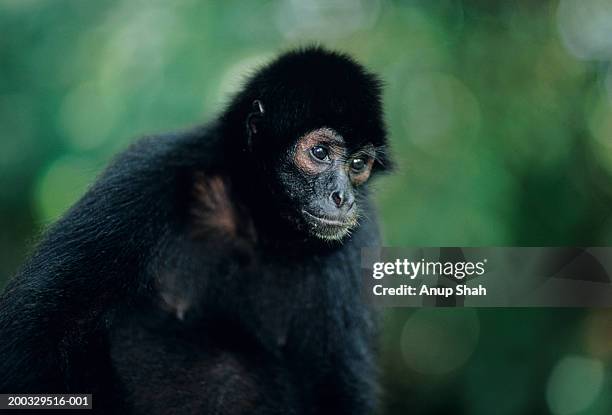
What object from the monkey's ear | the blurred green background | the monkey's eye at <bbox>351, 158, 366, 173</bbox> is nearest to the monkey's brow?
the monkey's eye at <bbox>351, 158, 366, 173</bbox>

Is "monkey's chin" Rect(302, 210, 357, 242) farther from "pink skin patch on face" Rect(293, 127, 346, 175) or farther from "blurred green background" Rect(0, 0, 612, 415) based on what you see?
"blurred green background" Rect(0, 0, 612, 415)

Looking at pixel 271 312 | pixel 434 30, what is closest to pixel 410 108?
pixel 434 30

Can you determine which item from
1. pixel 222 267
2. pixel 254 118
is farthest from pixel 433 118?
pixel 222 267

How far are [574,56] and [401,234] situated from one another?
3.98 ft

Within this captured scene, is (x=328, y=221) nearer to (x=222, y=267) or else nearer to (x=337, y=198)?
(x=337, y=198)

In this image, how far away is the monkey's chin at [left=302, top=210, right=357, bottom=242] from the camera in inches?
139

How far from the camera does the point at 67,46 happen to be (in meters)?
3.93

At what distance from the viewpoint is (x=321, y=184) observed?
3572 millimetres

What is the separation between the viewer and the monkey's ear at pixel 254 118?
3627 mm

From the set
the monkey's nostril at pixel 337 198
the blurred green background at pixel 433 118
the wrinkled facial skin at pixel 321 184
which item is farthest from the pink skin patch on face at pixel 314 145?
the blurred green background at pixel 433 118

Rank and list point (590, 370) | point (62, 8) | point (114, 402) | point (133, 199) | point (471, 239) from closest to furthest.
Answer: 1. point (114, 402)
2. point (133, 199)
3. point (62, 8)
4. point (471, 239)
5. point (590, 370)

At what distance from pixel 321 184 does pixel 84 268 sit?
1.00 m

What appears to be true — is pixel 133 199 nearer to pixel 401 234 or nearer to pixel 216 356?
pixel 216 356

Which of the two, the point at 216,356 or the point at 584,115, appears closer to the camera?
the point at 216,356
